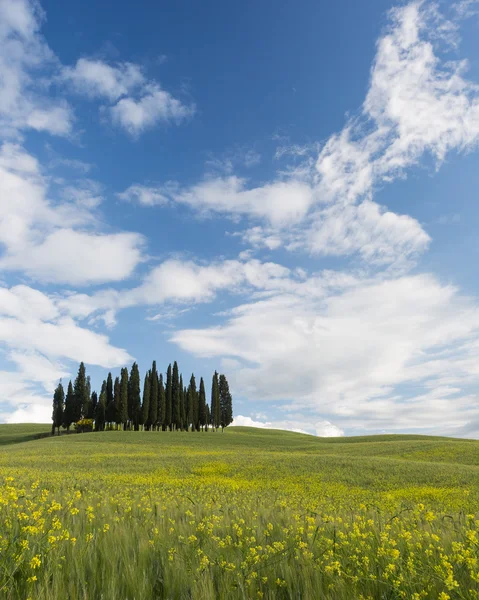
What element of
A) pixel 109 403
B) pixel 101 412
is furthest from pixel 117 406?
pixel 101 412

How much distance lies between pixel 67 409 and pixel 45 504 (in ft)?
337

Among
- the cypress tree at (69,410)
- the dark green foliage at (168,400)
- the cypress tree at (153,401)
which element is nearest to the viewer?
the cypress tree at (153,401)

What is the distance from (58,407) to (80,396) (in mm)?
6201

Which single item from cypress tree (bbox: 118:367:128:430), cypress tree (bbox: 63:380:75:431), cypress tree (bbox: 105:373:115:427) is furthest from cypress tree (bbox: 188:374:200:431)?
cypress tree (bbox: 63:380:75:431)

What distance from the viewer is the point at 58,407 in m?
100

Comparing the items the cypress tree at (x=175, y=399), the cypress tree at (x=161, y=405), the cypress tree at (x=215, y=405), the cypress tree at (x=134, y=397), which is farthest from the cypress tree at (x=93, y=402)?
the cypress tree at (x=215, y=405)

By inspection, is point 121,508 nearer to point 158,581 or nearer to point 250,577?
point 158,581

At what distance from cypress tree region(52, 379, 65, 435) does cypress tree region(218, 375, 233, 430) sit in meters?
39.8

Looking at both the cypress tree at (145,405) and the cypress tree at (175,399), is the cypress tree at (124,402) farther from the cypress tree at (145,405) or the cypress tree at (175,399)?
the cypress tree at (175,399)

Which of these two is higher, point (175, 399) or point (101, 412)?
point (175, 399)

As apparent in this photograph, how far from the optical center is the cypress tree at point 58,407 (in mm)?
99062

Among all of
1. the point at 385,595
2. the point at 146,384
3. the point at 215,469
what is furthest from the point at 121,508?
the point at 146,384

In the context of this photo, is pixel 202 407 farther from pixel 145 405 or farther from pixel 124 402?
pixel 124 402

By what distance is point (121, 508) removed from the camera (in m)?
6.88
